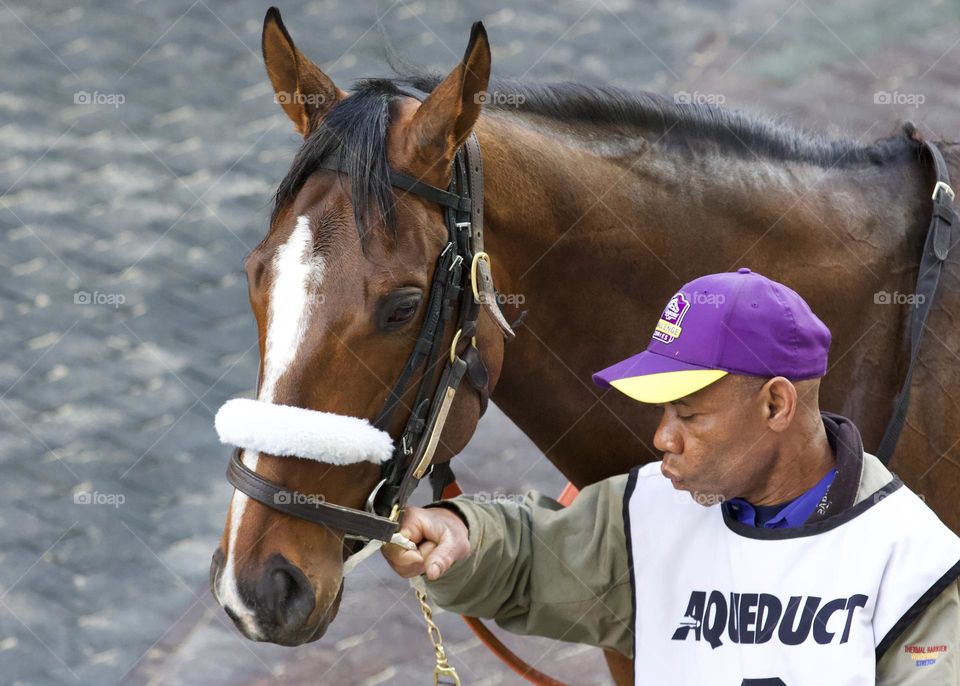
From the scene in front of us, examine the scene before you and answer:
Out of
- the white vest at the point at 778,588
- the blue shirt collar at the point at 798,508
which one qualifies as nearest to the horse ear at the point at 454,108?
the white vest at the point at 778,588

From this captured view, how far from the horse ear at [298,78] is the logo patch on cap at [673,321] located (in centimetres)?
85

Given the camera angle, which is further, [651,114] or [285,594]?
[651,114]

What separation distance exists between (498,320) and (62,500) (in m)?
2.59

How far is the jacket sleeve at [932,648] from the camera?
1.53m

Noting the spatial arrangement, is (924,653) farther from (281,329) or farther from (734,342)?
(281,329)

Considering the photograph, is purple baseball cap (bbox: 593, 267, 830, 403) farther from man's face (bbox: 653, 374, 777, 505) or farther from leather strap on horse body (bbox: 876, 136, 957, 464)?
leather strap on horse body (bbox: 876, 136, 957, 464)

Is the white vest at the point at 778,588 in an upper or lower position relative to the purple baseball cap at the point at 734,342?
lower

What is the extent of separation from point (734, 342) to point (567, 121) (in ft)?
3.05

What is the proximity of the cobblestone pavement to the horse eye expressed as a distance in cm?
239

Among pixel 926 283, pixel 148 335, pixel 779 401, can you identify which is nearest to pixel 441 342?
pixel 779 401

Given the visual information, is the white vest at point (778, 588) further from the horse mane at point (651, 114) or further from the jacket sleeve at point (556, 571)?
the horse mane at point (651, 114)

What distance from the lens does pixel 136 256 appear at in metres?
4.16

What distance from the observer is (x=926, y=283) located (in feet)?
7.80

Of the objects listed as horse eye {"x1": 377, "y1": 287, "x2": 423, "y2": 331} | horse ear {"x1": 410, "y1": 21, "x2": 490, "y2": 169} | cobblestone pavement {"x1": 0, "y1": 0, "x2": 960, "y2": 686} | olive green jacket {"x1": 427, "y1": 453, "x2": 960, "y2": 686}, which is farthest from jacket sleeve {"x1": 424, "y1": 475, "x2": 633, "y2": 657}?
cobblestone pavement {"x1": 0, "y1": 0, "x2": 960, "y2": 686}
